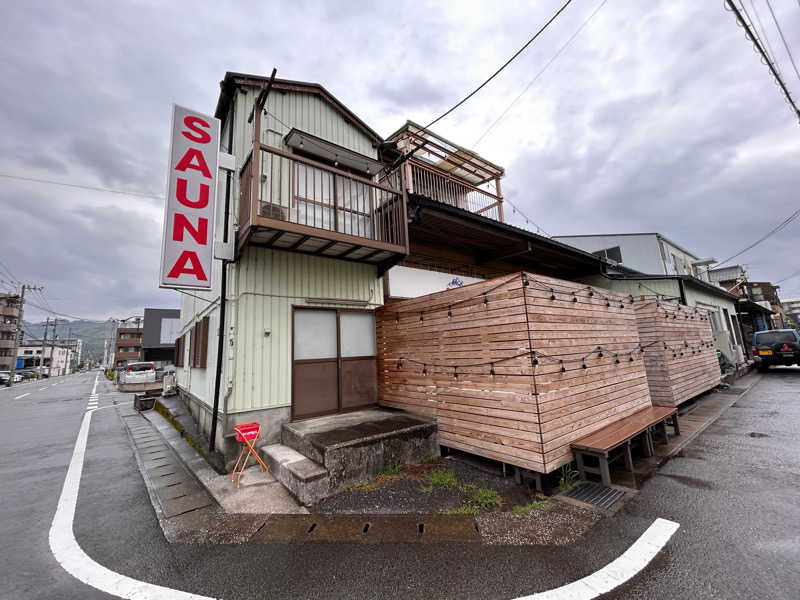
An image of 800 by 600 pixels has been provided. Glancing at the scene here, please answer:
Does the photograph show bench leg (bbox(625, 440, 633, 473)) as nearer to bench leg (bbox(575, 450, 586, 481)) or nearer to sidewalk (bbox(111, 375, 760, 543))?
sidewalk (bbox(111, 375, 760, 543))

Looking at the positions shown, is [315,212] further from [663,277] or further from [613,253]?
[613,253]

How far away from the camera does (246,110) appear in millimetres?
6582

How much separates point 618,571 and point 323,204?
6424mm

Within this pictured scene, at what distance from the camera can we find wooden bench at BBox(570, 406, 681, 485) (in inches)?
165

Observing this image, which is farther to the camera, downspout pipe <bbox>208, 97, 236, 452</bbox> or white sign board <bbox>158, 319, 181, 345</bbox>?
white sign board <bbox>158, 319, 181, 345</bbox>

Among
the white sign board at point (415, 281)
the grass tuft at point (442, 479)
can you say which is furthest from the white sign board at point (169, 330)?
the grass tuft at point (442, 479)

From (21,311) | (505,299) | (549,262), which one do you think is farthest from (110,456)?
(21,311)

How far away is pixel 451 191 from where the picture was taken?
10.3 m

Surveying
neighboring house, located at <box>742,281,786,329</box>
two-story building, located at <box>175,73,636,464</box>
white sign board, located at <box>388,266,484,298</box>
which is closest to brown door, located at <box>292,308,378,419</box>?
two-story building, located at <box>175,73,636,464</box>

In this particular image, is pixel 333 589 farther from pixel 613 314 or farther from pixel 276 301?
pixel 613 314

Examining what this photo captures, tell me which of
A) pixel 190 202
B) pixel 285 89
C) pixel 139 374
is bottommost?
pixel 139 374

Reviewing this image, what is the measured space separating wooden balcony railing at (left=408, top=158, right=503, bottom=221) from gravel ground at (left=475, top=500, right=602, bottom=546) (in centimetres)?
811

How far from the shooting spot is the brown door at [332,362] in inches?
235

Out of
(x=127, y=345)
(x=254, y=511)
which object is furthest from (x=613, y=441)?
(x=127, y=345)
